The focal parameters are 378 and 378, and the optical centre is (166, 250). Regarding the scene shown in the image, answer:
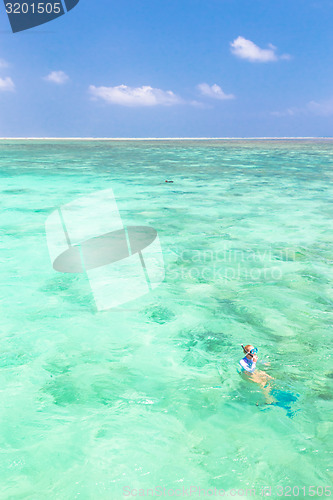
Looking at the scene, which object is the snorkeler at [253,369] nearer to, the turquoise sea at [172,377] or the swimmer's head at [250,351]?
the swimmer's head at [250,351]

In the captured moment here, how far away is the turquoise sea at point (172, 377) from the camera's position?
3.89m

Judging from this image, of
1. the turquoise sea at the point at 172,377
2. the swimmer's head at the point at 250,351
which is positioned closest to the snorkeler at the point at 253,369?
the swimmer's head at the point at 250,351

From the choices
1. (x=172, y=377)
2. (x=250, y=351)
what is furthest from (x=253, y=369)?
(x=172, y=377)

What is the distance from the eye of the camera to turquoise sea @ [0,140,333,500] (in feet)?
12.8

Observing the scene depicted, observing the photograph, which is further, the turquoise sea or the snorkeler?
the snorkeler

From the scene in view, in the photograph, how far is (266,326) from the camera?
6.63m

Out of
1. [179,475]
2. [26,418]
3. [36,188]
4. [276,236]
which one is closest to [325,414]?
[179,475]

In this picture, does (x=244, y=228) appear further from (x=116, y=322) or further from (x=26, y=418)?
(x=26, y=418)

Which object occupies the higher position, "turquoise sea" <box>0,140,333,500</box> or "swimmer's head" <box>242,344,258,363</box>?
"swimmer's head" <box>242,344,258,363</box>

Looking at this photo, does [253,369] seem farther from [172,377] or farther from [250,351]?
[172,377]

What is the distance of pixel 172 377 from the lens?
5289mm

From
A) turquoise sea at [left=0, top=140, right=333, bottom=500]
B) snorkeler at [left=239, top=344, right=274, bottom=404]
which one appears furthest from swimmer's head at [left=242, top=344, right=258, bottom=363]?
turquoise sea at [left=0, top=140, right=333, bottom=500]

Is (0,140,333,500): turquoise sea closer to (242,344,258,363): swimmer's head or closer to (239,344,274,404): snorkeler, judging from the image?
(239,344,274,404): snorkeler

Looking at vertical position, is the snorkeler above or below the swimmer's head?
below
